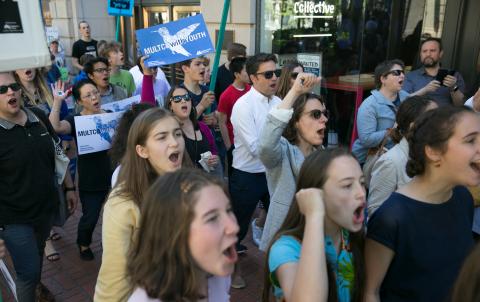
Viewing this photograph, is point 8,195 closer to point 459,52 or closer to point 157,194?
point 157,194

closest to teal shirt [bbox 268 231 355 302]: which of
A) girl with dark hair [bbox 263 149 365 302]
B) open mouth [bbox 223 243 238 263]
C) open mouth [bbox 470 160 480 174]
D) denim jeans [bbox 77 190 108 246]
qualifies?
girl with dark hair [bbox 263 149 365 302]

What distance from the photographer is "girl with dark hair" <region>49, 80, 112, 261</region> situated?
432cm

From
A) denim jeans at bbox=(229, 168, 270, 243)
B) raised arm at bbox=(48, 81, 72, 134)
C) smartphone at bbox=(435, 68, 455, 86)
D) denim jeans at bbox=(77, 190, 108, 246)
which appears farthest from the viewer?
smartphone at bbox=(435, 68, 455, 86)

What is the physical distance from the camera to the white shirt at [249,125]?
385cm

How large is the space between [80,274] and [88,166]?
110 cm

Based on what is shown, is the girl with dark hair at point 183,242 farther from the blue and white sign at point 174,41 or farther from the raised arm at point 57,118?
the blue and white sign at point 174,41

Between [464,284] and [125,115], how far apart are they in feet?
8.57

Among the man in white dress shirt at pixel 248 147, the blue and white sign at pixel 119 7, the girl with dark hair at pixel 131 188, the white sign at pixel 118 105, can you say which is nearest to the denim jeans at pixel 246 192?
the man in white dress shirt at pixel 248 147

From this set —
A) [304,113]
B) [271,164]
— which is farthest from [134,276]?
[304,113]

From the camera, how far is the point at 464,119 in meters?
2.05

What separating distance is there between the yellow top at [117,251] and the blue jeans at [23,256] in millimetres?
1294

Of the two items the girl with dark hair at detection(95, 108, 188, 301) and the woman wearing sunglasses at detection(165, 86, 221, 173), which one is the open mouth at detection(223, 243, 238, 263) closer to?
the girl with dark hair at detection(95, 108, 188, 301)

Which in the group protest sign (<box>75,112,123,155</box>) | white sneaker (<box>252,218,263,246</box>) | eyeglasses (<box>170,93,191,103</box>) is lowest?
white sneaker (<box>252,218,263,246</box>)

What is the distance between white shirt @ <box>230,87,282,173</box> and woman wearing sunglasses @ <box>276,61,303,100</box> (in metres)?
0.18
